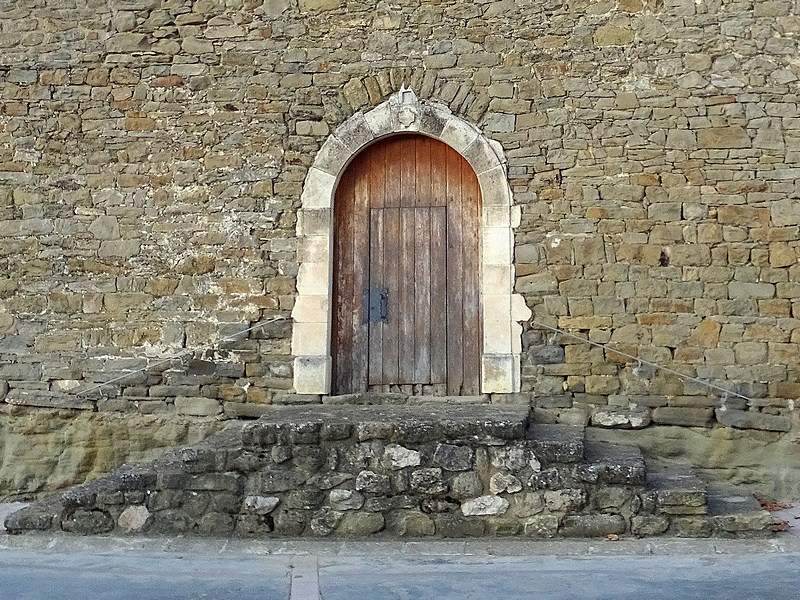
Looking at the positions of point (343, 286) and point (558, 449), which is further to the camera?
point (343, 286)

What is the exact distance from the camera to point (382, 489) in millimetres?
4812

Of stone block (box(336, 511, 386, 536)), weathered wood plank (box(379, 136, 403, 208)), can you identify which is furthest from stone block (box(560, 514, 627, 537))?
weathered wood plank (box(379, 136, 403, 208))

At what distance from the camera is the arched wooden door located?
6211 millimetres

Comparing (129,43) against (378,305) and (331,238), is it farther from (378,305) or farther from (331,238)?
(378,305)

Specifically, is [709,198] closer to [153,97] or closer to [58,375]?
[153,97]

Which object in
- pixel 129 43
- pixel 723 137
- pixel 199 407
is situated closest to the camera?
pixel 723 137

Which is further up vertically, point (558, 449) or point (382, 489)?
point (558, 449)

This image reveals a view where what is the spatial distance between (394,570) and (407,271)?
268 cm

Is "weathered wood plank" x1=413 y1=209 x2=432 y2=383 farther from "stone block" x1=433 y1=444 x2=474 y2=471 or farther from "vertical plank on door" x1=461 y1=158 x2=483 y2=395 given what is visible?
"stone block" x1=433 y1=444 x2=474 y2=471

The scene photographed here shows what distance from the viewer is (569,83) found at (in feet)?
19.8

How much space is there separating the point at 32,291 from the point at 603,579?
15.9ft

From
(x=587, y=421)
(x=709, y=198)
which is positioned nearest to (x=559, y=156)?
(x=709, y=198)

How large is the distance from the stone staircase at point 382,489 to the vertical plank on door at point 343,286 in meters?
1.34

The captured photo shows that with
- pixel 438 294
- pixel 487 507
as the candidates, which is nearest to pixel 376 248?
pixel 438 294
